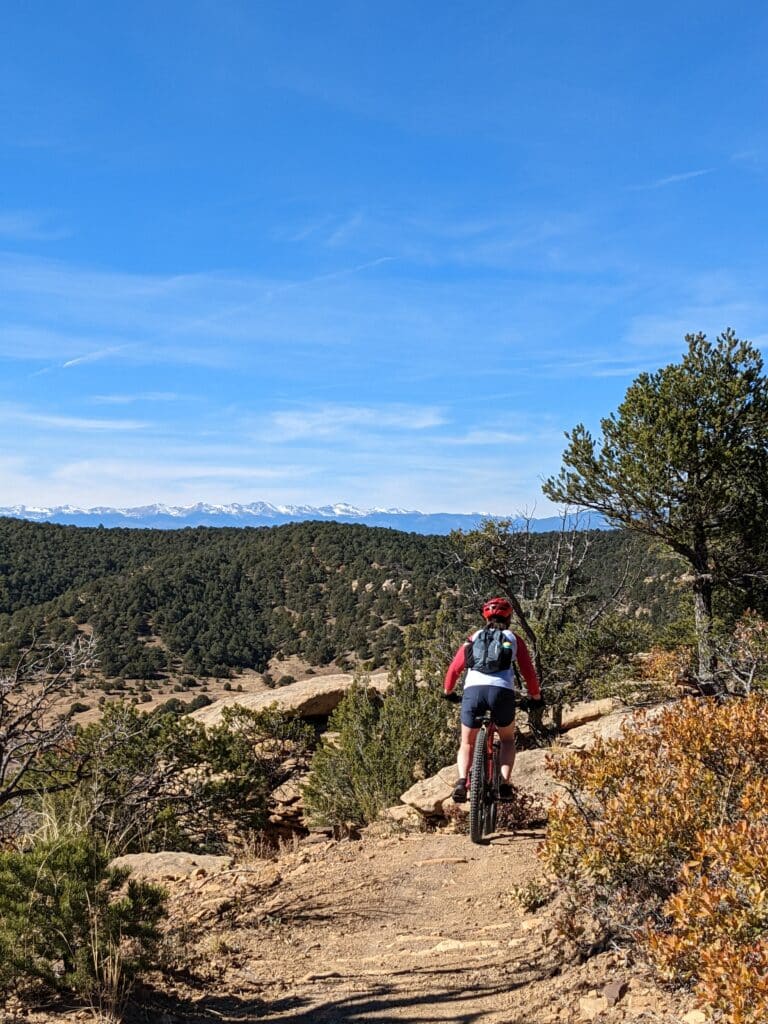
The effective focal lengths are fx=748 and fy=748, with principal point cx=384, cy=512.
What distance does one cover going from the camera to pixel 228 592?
5984 centimetres

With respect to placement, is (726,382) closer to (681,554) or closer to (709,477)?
(709,477)

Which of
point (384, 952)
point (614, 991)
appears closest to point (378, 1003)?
point (384, 952)

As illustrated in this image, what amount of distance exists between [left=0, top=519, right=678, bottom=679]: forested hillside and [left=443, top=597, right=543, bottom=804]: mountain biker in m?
32.7

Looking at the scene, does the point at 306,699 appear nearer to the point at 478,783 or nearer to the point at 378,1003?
the point at 478,783

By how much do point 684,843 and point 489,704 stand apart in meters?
2.54

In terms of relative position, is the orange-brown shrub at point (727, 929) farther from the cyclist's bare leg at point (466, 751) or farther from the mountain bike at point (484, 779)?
the cyclist's bare leg at point (466, 751)

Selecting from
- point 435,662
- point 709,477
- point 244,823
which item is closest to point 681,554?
point 709,477

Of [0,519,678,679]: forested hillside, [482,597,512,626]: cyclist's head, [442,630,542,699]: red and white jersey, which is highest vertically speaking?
[482,597,512,626]: cyclist's head

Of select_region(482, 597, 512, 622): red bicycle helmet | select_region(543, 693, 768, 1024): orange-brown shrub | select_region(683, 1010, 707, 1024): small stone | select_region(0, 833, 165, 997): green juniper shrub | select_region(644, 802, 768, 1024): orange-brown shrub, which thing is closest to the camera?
select_region(644, 802, 768, 1024): orange-brown shrub

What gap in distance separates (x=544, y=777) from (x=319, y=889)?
347 centimetres

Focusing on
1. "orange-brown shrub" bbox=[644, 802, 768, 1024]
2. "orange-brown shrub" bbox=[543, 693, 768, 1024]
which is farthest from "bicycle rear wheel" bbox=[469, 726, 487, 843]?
"orange-brown shrub" bbox=[644, 802, 768, 1024]

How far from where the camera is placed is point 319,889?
626cm

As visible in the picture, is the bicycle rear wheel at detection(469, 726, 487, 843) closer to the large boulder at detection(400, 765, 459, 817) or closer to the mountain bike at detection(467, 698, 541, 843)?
the mountain bike at detection(467, 698, 541, 843)

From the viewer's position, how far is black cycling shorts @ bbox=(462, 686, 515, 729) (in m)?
6.30
